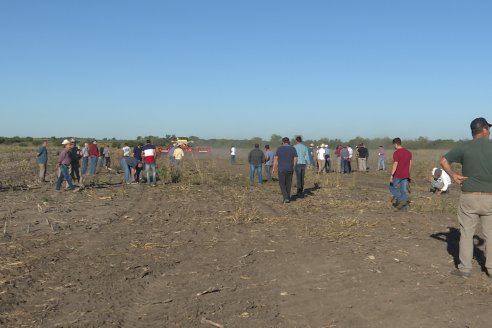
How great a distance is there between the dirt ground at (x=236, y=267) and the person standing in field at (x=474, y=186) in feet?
1.07

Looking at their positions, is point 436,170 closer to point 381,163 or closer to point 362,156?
point 362,156

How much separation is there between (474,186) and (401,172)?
17.4ft

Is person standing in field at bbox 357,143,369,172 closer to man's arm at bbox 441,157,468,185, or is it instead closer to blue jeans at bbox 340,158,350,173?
blue jeans at bbox 340,158,350,173

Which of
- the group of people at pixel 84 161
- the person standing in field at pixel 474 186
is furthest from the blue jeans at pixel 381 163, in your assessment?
the person standing in field at pixel 474 186

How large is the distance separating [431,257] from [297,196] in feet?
24.6

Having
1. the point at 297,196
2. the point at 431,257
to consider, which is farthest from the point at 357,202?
the point at 431,257

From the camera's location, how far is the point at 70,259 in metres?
6.96

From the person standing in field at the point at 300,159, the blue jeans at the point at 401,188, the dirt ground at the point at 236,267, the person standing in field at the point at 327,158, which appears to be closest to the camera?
the dirt ground at the point at 236,267

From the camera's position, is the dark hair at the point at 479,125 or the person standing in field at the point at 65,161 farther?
the person standing in field at the point at 65,161

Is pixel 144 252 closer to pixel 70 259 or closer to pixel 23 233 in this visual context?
pixel 70 259

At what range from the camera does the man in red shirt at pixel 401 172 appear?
36.1ft

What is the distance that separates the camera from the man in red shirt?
1102 cm

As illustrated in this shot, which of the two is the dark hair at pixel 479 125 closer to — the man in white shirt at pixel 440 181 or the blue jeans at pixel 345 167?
the man in white shirt at pixel 440 181

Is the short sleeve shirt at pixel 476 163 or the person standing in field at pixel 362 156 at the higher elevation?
the short sleeve shirt at pixel 476 163
